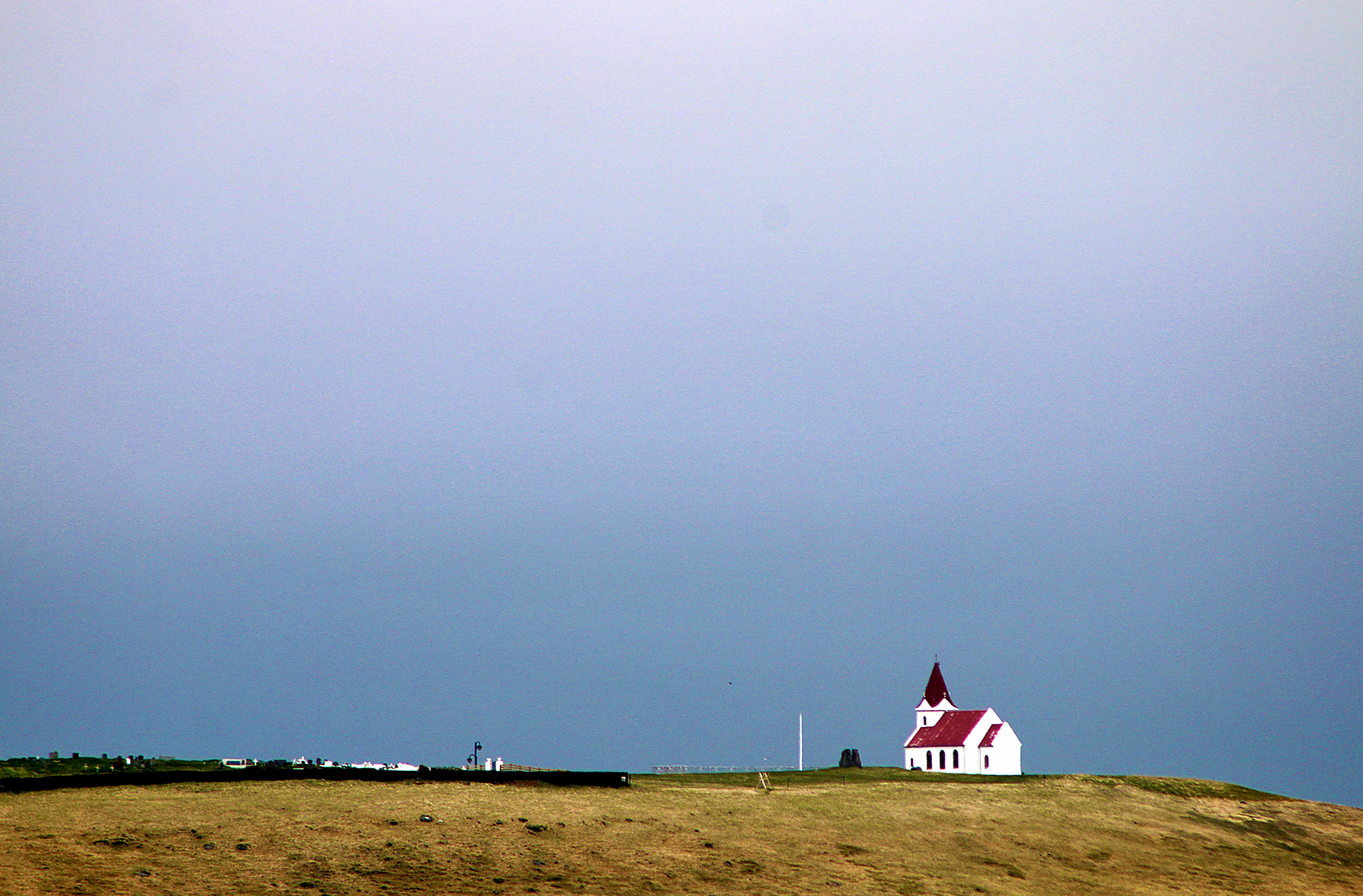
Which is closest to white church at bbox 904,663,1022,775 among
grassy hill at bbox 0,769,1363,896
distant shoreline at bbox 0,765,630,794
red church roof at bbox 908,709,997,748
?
red church roof at bbox 908,709,997,748

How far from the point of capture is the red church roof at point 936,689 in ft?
329

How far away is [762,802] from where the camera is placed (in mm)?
46875

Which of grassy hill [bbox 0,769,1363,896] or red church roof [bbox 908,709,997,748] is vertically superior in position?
red church roof [bbox 908,709,997,748]

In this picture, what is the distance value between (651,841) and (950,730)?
6215 centimetres

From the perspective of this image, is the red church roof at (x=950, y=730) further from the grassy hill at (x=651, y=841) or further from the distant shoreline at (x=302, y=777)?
the distant shoreline at (x=302, y=777)

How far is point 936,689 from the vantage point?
3979 inches

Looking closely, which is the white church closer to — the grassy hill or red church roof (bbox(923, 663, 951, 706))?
red church roof (bbox(923, 663, 951, 706))

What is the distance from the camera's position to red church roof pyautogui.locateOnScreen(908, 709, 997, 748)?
93.6m

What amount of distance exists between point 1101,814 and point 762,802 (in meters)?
14.5

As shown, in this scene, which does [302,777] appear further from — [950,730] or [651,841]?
[950,730]

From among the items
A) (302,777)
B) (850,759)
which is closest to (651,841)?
(302,777)

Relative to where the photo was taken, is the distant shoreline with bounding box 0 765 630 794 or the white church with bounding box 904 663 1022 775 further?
the white church with bounding box 904 663 1022 775

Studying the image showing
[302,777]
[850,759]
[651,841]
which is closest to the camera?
[651,841]

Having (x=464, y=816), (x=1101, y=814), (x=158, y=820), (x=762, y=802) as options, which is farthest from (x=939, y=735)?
(x=158, y=820)
